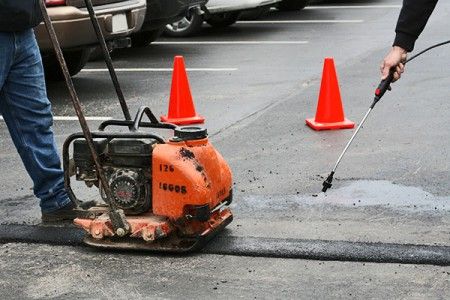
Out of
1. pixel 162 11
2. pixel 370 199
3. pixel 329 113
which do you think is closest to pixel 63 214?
pixel 370 199

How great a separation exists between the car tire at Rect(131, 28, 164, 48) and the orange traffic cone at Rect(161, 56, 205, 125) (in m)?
4.50

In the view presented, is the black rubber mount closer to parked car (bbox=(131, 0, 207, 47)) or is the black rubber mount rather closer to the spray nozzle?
the spray nozzle

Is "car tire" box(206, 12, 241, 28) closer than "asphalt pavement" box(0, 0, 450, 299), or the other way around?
"asphalt pavement" box(0, 0, 450, 299)

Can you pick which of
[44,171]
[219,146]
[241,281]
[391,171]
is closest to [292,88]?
[219,146]

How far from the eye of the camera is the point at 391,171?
7043mm

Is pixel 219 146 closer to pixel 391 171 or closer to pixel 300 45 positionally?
pixel 391 171

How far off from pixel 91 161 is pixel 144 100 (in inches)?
180

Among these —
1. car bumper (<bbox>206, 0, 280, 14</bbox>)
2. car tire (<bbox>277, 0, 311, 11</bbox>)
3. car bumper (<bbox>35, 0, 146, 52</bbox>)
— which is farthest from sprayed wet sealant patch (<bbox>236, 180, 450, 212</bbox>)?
car tire (<bbox>277, 0, 311, 11</bbox>)

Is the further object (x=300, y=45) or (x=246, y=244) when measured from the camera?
(x=300, y=45)

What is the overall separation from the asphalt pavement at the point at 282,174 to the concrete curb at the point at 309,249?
0.16ft

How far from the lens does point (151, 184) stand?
543cm

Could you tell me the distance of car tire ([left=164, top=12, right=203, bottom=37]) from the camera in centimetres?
1488

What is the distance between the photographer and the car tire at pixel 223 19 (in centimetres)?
1585

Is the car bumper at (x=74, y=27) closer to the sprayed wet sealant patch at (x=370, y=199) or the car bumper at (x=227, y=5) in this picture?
the sprayed wet sealant patch at (x=370, y=199)
